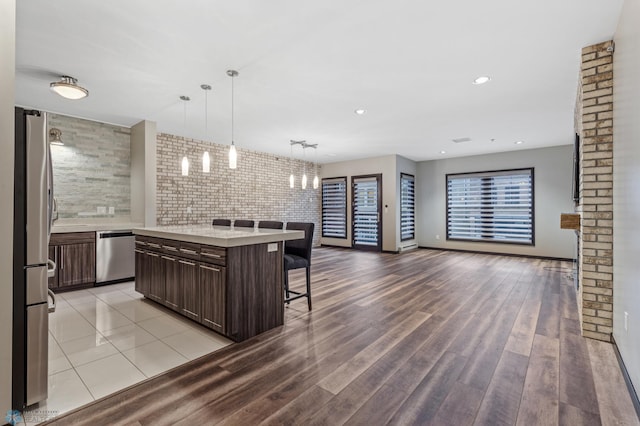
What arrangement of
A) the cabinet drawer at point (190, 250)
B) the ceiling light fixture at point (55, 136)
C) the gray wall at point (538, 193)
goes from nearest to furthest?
the cabinet drawer at point (190, 250)
the ceiling light fixture at point (55, 136)
the gray wall at point (538, 193)

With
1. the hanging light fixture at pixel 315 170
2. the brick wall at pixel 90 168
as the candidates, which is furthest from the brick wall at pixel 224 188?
the brick wall at pixel 90 168

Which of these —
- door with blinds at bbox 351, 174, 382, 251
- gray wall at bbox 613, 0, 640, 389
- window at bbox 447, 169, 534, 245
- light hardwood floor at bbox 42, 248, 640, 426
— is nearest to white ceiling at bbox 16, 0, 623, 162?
gray wall at bbox 613, 0, 640, 389

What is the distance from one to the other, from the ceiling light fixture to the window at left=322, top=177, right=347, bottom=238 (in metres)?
6.26

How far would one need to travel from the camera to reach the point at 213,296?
2.61 meters

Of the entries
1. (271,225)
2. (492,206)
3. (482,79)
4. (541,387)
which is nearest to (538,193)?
(492,206)

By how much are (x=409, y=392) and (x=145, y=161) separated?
5.02 m

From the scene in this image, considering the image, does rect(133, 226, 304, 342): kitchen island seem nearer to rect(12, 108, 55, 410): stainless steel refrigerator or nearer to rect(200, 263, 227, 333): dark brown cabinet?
rect(200, 263, 227, 333): dark brown cabinet

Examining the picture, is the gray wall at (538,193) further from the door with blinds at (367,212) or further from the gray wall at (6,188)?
the gray wall at (6,188)

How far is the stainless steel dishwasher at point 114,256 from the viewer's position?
441 centimetres

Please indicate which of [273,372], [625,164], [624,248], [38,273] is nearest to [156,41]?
[38,273]

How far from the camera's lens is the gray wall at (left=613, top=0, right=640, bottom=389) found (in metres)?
1.82

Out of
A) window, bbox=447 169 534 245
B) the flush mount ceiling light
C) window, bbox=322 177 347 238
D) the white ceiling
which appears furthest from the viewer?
window, bbox=322 177 347 238

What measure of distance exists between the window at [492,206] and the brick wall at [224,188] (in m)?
4.04

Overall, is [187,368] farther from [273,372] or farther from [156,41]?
[156,41]
